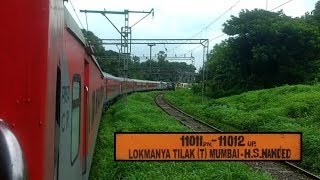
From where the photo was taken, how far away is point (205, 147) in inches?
315

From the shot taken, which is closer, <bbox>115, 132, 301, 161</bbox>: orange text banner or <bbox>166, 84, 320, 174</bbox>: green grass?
<bbox>115, 132, 301, 161</bbox>: orange text banner

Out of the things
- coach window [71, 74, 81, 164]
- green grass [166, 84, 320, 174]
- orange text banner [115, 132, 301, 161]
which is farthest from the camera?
green grass [166, 84, 320, 174]

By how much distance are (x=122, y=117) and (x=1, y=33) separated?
18571 millimetres

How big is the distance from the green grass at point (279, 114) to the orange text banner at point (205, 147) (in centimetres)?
452

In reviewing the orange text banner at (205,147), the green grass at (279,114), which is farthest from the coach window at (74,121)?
the green grass at (279,114)

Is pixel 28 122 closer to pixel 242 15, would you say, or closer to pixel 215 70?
pixel 242 15

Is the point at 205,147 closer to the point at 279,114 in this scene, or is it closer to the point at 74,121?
the point at 74,121

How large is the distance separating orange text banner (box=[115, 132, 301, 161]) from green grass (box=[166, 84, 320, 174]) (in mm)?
4517

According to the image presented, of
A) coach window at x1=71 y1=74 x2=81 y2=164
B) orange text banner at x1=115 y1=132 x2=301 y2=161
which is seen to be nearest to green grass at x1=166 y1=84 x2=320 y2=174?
orange text banner at x1=115 y1=132 x2=301 y2=161

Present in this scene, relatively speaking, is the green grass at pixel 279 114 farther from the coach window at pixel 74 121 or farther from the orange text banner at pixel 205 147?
the coach window at pixel 74 121

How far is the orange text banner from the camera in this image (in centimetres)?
791

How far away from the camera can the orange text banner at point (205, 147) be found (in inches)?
311

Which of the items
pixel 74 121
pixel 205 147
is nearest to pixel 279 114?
pixel 205 147

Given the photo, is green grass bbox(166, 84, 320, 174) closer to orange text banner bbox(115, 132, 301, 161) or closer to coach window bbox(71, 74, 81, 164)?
orange text banner bbox(115, 132, 301, 161)
